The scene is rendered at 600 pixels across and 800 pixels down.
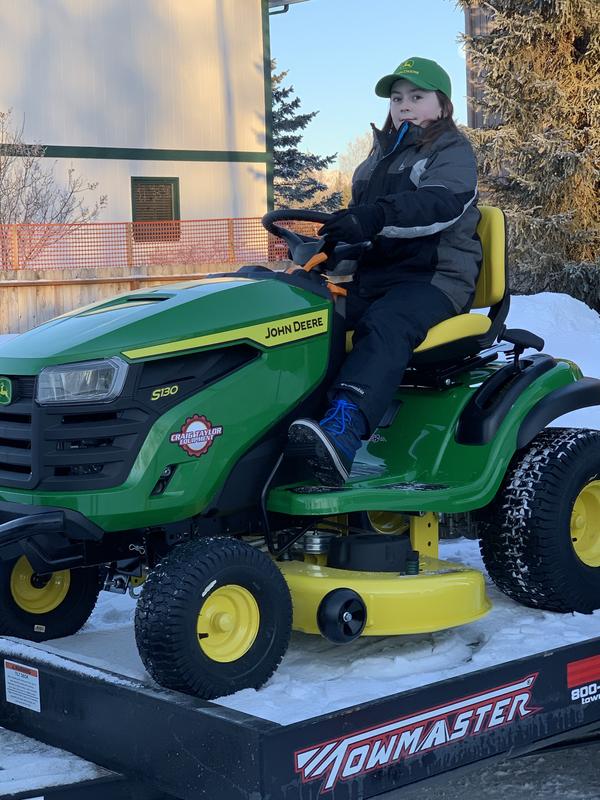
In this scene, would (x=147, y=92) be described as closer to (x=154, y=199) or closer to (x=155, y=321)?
(x=154, y=199)

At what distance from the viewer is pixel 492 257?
3.94 m

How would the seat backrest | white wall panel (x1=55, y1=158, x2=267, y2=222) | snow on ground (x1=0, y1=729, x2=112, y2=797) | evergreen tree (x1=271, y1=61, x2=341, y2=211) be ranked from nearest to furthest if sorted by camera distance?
snow on ground (x1=0, y1=729, x2=112, y2=797), the seat backrest, white wall panel (x1=55, y1=158, x2=267, y2=222), evergreen tree (x1=271, y1=61, x2=341, y2=211)

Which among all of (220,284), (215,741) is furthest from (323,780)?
(220,284)

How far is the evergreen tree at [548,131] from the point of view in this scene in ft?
49.9

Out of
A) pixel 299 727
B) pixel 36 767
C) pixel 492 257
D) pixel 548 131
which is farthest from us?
pixel 548 131

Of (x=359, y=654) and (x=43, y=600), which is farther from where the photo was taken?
(x=43, y=600)

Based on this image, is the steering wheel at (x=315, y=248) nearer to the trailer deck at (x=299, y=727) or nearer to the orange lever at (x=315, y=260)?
the orange lever at (x=315, y=260)

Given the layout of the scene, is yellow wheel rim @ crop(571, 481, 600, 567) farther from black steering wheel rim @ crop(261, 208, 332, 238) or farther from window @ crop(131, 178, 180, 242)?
window @ crop(131, 178, 180, 242)

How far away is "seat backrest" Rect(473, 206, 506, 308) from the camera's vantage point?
12.9 feet

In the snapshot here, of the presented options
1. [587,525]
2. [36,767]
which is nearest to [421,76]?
[587,525]

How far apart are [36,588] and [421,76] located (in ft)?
6.74

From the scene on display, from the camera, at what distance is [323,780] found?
243cm

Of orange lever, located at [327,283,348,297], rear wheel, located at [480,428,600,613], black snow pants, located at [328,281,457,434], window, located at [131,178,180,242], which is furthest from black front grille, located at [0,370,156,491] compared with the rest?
window, located at [131,178,180,242]

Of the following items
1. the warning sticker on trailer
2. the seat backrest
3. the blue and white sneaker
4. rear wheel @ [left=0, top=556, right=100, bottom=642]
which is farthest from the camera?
the seat backrest
